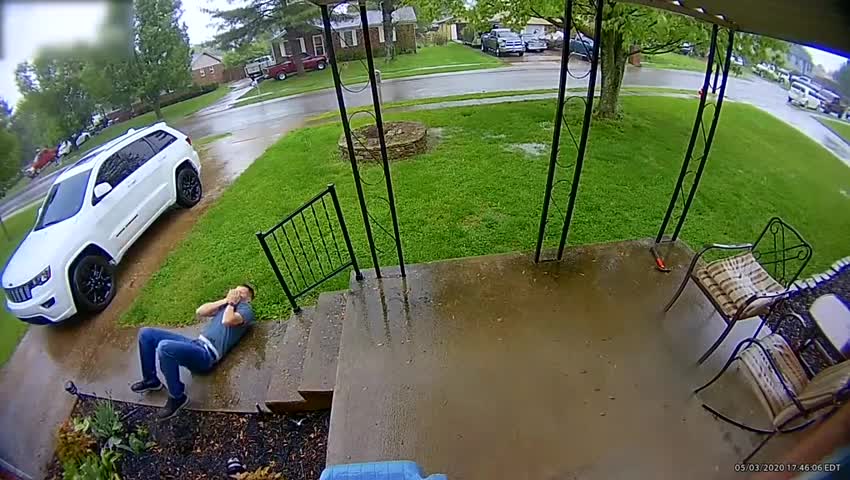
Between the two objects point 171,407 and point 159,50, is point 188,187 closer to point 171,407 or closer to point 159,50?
point 159,50

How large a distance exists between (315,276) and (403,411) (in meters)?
1.99

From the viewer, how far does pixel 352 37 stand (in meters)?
3.35

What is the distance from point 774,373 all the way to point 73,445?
336cm

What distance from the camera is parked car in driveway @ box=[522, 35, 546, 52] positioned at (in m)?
5.81

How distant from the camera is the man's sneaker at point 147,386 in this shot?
2.72m

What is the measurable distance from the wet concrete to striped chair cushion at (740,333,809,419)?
95.0 inches

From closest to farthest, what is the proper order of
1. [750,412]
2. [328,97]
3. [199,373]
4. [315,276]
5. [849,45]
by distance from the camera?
[849,45] < [750,412] < [199,373] < [315,276] < [328,97]

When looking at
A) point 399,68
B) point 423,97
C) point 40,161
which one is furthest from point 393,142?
point 40,161

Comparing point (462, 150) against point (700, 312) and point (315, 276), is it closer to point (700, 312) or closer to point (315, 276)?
point (315, 276)

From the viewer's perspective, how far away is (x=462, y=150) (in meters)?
5.12

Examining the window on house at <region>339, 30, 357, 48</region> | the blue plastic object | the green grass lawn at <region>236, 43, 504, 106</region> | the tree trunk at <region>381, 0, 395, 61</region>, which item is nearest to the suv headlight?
the green grass lawn at <region>236, 43, 504, 106</region>

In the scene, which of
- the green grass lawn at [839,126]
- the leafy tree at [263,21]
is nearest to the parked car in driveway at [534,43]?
the leafy tree at [263,21]

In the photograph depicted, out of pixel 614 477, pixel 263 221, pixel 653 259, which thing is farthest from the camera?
pixel 263 221

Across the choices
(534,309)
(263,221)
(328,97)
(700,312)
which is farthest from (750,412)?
(328,97)
